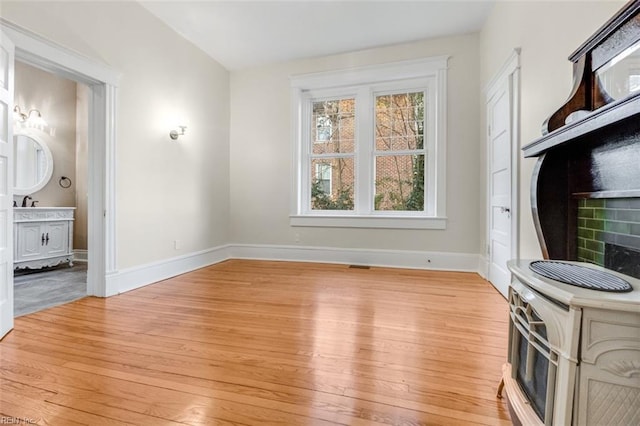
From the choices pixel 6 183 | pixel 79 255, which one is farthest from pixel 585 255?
pixel 79 255

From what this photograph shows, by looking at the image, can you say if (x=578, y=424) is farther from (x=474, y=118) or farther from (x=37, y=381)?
(x=474, y=118)

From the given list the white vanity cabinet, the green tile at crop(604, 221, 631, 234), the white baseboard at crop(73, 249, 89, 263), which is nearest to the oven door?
the green tile at crop(604, 221, 631, 234)

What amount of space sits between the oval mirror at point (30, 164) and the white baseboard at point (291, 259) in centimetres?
268

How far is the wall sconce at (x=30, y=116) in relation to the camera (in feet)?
14.3

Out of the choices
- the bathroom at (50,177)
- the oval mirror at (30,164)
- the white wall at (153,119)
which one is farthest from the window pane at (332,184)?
the oval mirror at (30,164)

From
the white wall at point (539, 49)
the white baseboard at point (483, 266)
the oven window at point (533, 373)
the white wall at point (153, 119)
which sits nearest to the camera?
the oven window at point (533, 373)

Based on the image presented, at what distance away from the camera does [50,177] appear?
466 cm

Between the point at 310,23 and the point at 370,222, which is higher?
the point at 310,23

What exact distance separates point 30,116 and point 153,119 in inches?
100

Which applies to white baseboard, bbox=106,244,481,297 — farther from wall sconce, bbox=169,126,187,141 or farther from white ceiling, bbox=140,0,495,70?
white ceiling, bbox=140,0,495,70

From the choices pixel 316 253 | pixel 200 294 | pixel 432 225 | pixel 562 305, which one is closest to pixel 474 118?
pixel 432 225

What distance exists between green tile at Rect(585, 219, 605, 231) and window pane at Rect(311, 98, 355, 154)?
132 inches

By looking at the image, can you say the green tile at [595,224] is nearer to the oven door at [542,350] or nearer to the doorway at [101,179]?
the oven door at [542,350]

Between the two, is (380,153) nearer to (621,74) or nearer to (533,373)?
(621,74)
